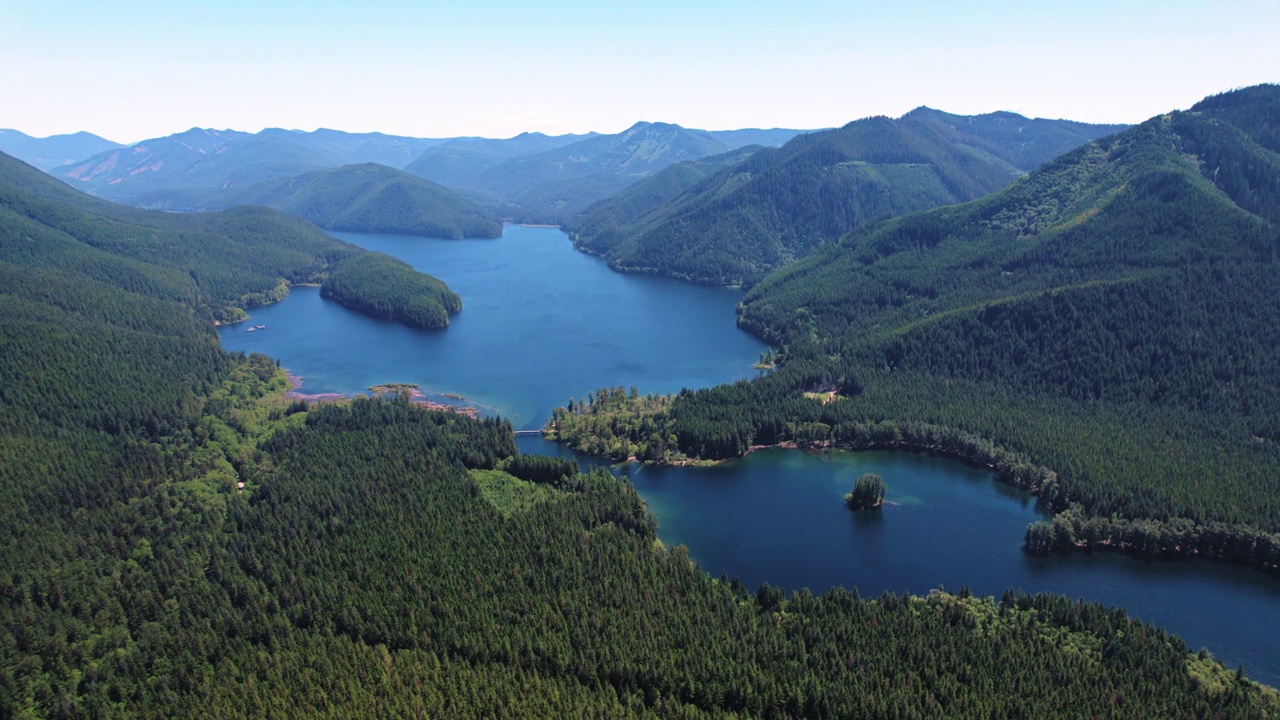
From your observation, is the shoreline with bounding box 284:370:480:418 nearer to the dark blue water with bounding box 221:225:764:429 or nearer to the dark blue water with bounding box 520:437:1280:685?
the dark blue water with bounding box 221:225:764:429

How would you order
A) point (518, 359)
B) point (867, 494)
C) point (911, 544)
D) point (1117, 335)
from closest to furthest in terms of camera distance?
point (911, 544), point (867, 494), point (1117, 335), point (518, 359)

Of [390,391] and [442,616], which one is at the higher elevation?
[390,391]

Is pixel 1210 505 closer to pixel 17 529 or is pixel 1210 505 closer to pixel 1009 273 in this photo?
pixel 1009 273

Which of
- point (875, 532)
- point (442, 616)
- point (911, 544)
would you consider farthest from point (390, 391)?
point (911, 544)

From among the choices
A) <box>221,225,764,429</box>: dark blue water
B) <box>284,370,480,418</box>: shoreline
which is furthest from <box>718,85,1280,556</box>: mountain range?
<box>284,370,480,418</box>: shoreline

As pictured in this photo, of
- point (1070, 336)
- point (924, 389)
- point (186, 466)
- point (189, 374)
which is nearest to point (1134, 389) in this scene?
point (1070, 336)

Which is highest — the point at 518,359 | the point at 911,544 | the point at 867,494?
the point at 518,359

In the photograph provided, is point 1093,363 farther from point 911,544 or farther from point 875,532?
point 875,532
